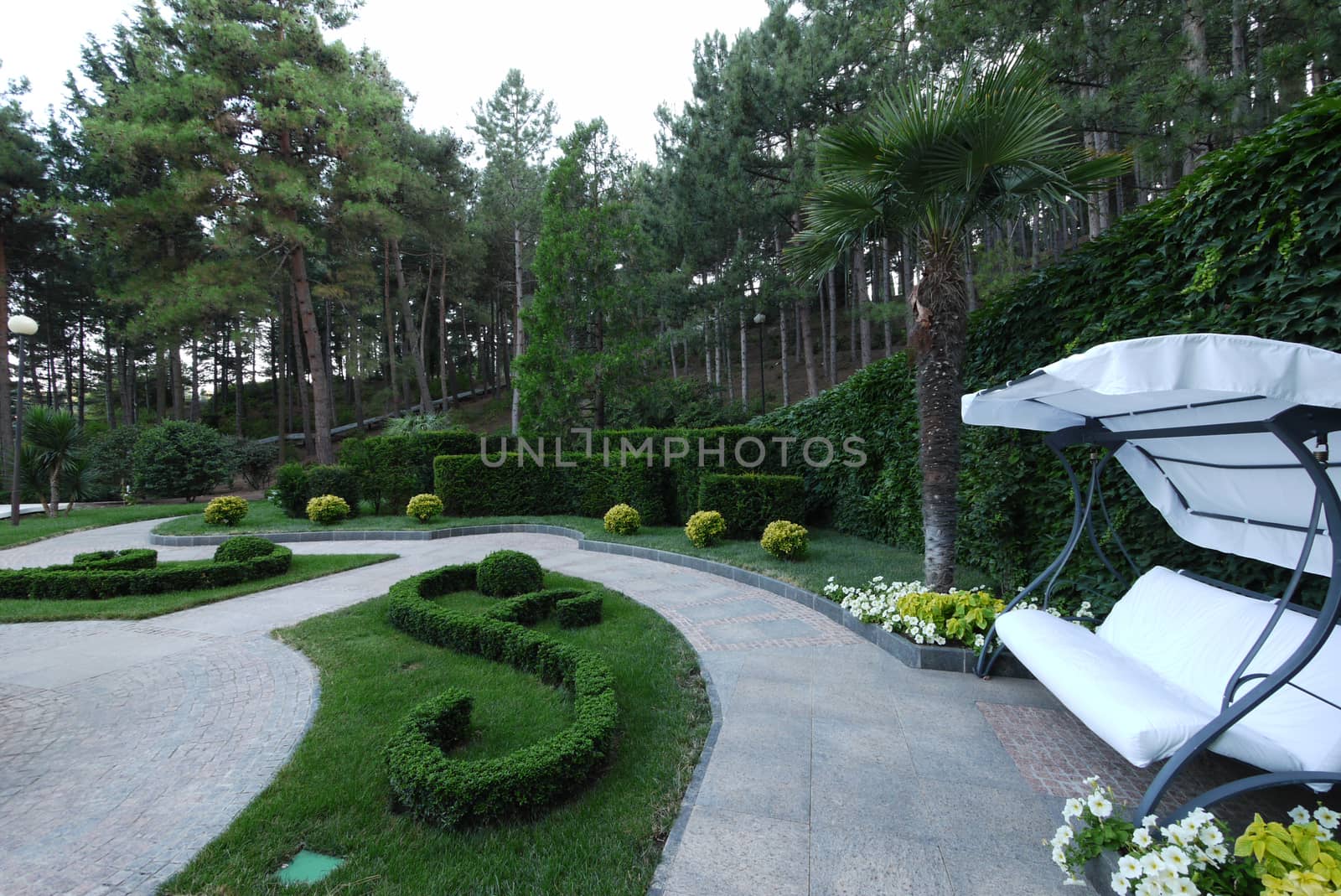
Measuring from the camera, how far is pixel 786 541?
688 centimetres

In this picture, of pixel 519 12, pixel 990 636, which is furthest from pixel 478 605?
pixel 519 12

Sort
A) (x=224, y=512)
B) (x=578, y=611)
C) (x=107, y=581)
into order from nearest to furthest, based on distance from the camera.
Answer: (x=578, y=611) < (x=107, y=581) < (x=224, y=512)

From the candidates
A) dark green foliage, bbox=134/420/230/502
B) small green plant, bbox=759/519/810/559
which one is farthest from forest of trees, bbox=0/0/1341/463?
small green plant, bbox=759/519/810/559

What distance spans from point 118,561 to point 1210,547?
10534 millimetres

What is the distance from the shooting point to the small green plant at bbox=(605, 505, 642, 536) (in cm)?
939

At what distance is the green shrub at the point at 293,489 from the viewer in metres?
11.7

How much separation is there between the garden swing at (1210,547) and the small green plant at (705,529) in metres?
4.61

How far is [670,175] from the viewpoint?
56.0ft

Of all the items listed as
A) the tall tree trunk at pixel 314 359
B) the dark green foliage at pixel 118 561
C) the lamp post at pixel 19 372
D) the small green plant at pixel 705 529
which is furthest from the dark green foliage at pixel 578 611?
the tall tree trunk at pixel 314 359

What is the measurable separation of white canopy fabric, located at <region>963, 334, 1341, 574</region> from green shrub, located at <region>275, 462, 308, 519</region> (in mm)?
12780

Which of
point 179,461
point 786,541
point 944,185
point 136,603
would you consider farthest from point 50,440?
point 944,185

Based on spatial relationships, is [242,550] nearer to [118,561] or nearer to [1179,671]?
[118,561]

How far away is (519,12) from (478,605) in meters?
12.0

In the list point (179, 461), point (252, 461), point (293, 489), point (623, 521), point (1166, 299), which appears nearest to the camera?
point (1166, 299)
